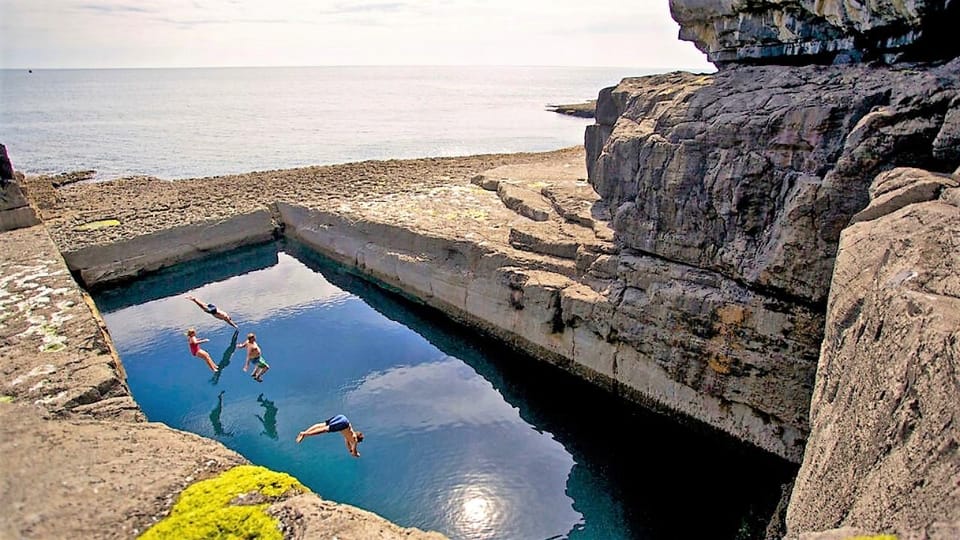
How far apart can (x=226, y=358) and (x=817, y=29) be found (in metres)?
14.0

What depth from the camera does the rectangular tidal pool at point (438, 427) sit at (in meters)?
8.77

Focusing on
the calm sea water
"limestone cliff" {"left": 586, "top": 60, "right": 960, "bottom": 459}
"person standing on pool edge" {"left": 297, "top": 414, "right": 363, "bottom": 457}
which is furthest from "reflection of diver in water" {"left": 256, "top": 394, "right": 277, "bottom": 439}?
the calm sea water

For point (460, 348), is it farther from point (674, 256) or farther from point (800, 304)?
point (800, 304)

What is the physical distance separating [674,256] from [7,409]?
10487 mm

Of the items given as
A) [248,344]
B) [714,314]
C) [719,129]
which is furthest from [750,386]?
[248,344]

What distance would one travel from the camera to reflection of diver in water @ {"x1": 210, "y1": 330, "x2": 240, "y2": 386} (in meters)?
12.1

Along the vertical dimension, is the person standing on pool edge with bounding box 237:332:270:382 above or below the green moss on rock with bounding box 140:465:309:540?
below

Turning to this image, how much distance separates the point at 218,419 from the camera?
10.7 metres

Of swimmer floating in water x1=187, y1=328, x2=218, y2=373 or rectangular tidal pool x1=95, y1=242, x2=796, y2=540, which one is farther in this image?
swimmer floating in water x1=187, y1=328, x2=218, y2=373

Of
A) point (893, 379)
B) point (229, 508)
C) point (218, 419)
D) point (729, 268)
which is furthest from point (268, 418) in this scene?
point (893, 379)

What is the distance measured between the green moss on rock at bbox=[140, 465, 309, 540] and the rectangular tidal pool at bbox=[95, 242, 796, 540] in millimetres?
2649

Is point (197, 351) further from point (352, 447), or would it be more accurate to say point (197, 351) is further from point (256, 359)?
point (352, 447)

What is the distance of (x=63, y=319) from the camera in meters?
10.2

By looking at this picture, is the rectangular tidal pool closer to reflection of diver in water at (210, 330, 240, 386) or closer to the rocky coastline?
reflection of diver in water at (210, 330, 240, 386)
